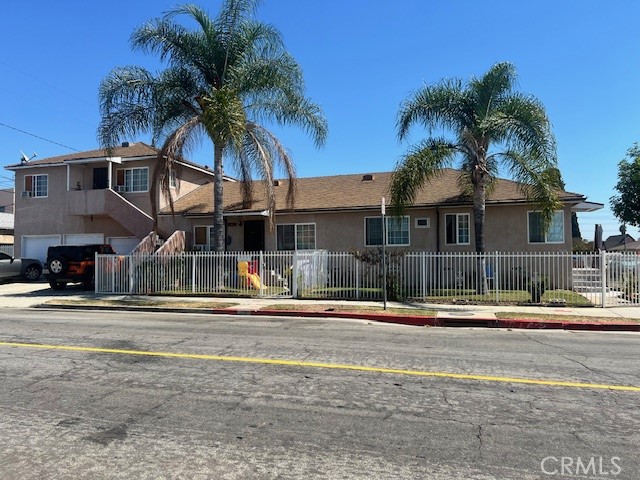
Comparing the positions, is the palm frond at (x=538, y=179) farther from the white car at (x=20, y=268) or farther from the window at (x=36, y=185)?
the window at (x=36, y=185)

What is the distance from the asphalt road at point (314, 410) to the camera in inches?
151

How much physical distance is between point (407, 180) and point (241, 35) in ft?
27.6

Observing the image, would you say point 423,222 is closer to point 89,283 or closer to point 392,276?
point 392,276

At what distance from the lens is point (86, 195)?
24.8 meters

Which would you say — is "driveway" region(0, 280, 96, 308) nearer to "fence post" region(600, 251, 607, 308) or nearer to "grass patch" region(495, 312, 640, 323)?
"grass patch" region(495, 312, 640, 323)

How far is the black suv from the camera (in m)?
20.2

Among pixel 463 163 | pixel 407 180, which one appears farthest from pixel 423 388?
pixel 463 163

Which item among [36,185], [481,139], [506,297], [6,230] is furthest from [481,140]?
[6,230]

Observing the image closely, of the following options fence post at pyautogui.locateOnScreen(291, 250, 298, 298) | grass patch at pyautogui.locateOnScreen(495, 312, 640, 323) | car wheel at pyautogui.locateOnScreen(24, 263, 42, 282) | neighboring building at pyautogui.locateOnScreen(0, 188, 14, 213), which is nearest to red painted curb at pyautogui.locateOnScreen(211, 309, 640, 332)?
grass patch at pyautogui.locateOnScreen(495, 312, 640, 323)

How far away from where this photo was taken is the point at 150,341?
9.00 metres

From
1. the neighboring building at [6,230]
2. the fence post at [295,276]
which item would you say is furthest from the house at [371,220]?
the neighboring building at [6,230]

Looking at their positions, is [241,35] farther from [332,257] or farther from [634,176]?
[634,176]

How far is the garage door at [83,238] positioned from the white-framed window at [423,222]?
52.4 feet

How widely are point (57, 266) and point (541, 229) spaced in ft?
62.4
